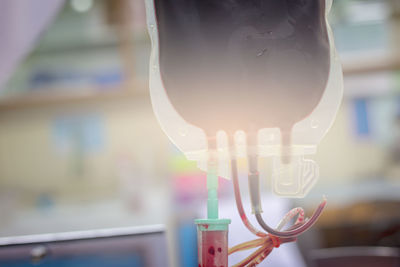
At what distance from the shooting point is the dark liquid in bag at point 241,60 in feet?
1.15

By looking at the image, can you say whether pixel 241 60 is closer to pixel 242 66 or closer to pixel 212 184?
pixel 242 66

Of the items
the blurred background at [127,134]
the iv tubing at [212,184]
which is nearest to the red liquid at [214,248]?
the iv tubing at [212,184]

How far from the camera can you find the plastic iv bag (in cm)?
35

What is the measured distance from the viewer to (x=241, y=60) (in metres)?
0.35

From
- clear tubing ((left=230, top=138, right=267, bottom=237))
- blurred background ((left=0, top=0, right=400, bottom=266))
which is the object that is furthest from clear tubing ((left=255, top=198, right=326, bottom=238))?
blurred background ((left=0, top=0, right=400, bottom=266))

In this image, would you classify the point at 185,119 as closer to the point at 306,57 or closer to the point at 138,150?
the point at 306,57

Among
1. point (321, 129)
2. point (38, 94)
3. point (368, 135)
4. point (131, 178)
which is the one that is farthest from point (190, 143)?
point (368, 135)

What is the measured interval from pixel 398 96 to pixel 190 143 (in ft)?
7.97

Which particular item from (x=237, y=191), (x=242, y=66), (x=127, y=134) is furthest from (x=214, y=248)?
(x=127, y=134)

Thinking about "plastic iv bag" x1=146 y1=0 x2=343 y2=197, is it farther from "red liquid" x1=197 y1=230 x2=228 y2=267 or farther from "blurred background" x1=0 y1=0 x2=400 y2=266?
"blurred background" x1=0 y1=0 x2=400 y2=266

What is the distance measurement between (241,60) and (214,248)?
0.56 ft

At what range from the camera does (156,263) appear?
20.5 inches

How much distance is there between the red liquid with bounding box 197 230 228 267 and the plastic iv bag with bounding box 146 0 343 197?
7 centimetres

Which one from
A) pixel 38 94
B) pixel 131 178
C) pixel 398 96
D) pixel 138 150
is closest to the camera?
pixel 131 178
